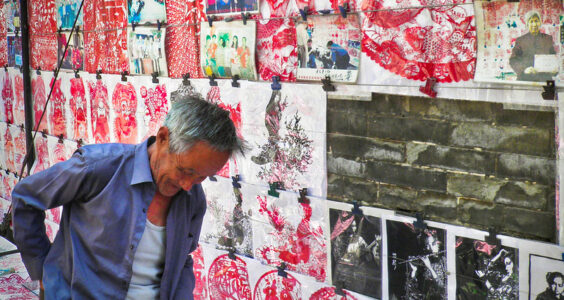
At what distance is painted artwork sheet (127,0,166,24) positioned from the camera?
3.47 metres

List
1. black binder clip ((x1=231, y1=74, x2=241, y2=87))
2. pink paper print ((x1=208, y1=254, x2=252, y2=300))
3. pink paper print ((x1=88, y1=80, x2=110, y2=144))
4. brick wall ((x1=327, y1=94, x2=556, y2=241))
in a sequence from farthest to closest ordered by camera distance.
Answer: pink paper print ((x1=88, y1=80, x2=110, y2=144))
pink paper print ((x1=208, y1=254, x2=252, y2=300))
black binder clip ((x1=231, y1=74, x2=241, y2=87))
brick wall ((x1=327, y1=94, x2=556, y2=241))

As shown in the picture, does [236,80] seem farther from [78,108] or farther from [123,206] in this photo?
[78,108]

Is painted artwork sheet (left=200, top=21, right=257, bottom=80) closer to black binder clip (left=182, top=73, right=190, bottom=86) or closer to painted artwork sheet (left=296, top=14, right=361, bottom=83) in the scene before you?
black binder clip (left=182, top=73, right=190, bottom=86)

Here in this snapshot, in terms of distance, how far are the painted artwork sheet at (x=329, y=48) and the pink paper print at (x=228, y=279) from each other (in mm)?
1091

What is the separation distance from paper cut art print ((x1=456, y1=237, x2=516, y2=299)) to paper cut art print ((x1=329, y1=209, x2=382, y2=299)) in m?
0.36

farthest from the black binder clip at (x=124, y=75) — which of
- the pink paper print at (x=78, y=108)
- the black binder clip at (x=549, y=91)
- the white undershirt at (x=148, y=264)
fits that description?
the black binder clip at (x=549, y=91)

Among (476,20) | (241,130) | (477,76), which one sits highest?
(476,20)

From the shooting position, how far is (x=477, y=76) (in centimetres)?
212

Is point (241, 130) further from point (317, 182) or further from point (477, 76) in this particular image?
point (477, 76)

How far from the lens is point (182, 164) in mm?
1873

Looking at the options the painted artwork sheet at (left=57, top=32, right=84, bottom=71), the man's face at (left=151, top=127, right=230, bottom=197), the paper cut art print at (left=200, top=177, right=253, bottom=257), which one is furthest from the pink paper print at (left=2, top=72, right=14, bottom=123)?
the man's face at (left=151, top=127, right=230, bottom=197)

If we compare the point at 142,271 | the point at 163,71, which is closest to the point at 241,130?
the point at 163,71

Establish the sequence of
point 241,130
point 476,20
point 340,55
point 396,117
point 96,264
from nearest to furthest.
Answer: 1. point 96,264
2. point 476,20
3. point 396,117
4. point 340,55
5. point 241,130

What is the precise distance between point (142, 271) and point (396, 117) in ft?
3.63
